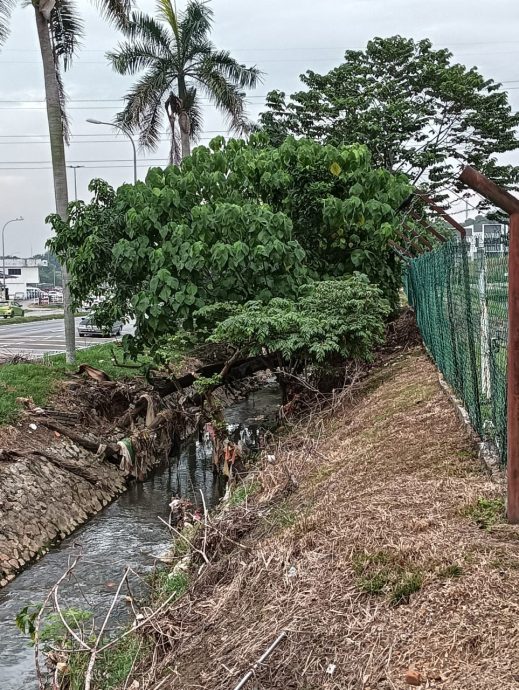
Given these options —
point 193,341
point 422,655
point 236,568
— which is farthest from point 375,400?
point 422,655

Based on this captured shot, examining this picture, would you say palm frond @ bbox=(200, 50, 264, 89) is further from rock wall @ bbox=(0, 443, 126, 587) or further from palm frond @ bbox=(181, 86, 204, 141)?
rock wall @ bbox=(0, 443, 126, 587)

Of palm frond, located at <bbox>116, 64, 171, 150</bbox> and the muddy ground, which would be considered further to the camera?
palm frond, located at <bbox>116, 64, 171, 150</bbox>

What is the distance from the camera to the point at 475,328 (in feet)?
21.4

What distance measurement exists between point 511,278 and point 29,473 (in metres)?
8.11

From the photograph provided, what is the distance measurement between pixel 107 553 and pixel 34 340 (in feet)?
64.8

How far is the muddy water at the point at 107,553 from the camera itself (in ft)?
22.2

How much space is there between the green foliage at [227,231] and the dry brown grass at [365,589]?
5.93 m

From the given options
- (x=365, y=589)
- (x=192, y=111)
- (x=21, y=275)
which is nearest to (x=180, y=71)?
(x=192, y=111)

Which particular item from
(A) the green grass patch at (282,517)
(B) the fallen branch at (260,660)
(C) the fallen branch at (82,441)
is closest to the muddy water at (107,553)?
(C) the fallen branch at (82,441)

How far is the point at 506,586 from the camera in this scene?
3855 mm

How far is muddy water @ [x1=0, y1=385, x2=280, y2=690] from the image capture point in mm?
6781

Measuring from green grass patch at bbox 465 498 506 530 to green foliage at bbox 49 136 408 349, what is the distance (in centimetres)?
743

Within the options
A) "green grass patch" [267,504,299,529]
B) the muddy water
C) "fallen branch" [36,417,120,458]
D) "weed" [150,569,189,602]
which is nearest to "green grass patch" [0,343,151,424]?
"fallen branch" [36,417,120,458]

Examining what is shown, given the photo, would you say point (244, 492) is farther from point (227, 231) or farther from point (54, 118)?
point (54, 118)
